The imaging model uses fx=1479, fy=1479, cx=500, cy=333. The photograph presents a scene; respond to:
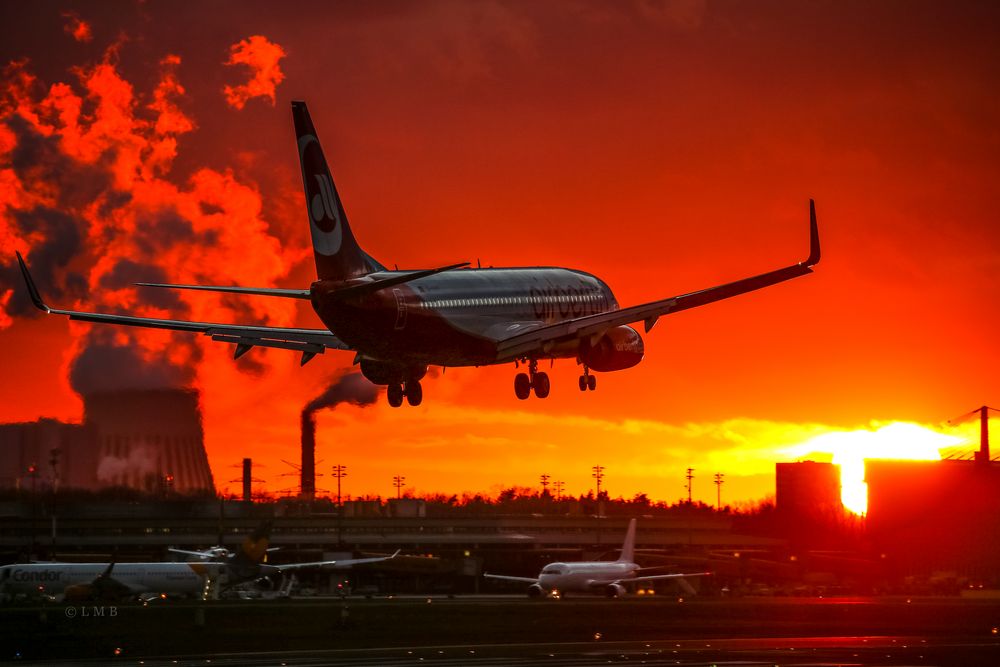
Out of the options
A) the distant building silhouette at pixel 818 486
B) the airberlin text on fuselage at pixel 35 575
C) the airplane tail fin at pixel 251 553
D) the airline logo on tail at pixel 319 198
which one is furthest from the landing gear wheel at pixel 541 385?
the distant building silhouette at pixel 818 486

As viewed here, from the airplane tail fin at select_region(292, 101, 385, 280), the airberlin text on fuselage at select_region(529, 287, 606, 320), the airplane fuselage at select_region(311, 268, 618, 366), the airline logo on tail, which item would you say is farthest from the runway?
the airline logo on tail

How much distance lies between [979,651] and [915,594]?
265 feet

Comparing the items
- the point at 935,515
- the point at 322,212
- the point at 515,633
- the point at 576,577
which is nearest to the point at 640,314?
the point at 322,212

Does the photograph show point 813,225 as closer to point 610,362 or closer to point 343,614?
point 610,362

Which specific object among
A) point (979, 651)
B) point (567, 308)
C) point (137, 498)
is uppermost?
point (567, 308)

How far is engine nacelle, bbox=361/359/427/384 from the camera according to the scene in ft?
247

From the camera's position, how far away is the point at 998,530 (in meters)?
186

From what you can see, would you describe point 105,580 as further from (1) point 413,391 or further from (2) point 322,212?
(2) point 322,212

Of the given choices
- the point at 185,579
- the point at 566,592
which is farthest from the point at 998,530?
the point at 185,579

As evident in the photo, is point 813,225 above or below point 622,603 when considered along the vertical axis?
above

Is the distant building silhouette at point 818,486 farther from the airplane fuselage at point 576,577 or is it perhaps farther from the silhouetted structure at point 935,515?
the airplane fuselage at point 576,577

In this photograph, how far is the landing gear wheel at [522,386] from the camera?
3044 inches

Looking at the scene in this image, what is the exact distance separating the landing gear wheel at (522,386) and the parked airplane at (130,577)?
68.8 metres

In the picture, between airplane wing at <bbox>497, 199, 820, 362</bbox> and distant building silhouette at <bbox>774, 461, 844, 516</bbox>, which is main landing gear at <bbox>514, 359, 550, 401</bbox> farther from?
distant building silhouette at <bbox>774, 461, 844, 516</bbox>
